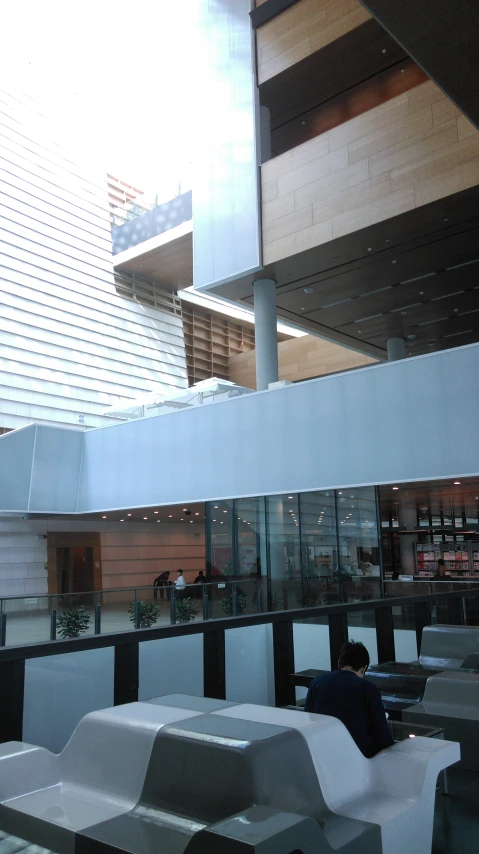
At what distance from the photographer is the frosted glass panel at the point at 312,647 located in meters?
7.55

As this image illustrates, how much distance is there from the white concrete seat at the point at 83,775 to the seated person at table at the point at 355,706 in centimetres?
94

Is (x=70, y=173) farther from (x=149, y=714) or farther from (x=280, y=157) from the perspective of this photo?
(x=149, y=714)

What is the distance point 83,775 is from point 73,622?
823cm

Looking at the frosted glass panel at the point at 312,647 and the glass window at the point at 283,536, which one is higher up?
the glass window at the point at 283,536

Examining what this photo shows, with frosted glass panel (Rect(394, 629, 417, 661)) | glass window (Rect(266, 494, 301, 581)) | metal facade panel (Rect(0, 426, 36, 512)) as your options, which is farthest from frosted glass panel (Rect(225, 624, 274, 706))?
metal facade panel (Rect(0, 426, 36, 512))

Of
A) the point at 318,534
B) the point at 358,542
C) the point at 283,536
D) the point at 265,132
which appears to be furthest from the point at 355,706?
the point at 265,132

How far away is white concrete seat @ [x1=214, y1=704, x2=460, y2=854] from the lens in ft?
9.04

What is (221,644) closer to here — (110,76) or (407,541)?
(407,541)

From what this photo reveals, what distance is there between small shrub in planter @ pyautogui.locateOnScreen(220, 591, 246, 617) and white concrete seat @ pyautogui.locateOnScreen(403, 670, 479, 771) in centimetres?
1009

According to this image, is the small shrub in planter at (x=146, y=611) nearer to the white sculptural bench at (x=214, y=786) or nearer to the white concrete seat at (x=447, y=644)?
the white concrete seat at (x=447, y=644)

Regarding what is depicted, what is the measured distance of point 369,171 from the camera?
17547 mm

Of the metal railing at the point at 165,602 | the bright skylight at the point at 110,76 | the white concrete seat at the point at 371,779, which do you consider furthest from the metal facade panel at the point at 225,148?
the white concrete seat at the point at 371,779

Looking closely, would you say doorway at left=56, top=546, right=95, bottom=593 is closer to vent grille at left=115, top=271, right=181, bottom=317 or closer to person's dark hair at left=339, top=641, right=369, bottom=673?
vent grille at left=115, top=271, right=181, bottom=317

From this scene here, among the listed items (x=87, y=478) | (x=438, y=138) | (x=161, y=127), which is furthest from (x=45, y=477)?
(x=161, y=127)
